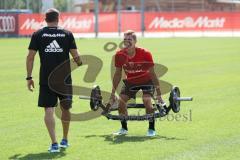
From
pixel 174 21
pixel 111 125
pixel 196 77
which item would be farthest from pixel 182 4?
pixel 111 125

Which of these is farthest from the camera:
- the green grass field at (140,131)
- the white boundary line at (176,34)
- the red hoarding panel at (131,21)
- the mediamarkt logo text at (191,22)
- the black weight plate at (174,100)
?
the red hoarding panel at (131,21)

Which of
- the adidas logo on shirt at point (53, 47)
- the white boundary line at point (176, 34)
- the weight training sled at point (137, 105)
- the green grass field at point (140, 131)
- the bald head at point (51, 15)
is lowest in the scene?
the white boundary line at point (176, 34)

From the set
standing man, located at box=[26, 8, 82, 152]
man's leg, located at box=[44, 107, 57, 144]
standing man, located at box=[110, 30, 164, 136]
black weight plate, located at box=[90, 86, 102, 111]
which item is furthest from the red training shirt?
man's leg, located at box=[44, 107, 57, 144]

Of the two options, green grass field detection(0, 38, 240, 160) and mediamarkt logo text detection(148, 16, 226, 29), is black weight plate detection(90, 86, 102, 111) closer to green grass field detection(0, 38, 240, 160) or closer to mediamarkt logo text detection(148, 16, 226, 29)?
green grass field detection(0, 38, 240, 160)

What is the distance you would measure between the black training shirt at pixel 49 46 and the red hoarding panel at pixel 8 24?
43531 millimetres

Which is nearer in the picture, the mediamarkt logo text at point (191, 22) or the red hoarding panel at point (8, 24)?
the red hoarding panel at point (8, 24)

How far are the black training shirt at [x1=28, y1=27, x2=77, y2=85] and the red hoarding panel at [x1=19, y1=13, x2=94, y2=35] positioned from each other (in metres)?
42.7

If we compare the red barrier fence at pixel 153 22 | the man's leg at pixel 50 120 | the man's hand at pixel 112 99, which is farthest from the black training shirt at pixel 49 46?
the red barrier fence at pixel 153 22

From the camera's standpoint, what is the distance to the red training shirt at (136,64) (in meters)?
11.0

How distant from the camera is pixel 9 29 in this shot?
52.5 metres

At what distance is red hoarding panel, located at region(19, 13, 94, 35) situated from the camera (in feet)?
173

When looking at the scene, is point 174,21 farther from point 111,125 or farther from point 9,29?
point 111,125

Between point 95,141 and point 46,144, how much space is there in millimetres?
769

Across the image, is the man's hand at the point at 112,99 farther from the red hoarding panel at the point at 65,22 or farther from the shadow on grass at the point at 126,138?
the red hoarding panel at the point at 65,22
